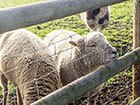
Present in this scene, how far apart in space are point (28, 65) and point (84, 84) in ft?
4.76

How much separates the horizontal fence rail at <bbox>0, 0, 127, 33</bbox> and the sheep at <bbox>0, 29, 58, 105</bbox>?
38.0 inches

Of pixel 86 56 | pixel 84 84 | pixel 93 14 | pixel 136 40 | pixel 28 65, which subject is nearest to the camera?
pixel 84 84

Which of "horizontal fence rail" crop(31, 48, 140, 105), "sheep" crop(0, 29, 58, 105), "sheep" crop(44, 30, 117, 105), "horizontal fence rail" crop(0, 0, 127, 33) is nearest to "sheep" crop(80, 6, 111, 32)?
"sheep" crop(44, 30, 117, 105)

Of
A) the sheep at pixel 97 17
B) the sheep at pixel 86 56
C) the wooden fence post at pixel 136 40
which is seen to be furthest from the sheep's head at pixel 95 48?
the sheep at pixel 97 17

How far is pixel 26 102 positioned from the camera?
2.80m

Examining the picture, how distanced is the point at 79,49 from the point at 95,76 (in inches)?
53.9

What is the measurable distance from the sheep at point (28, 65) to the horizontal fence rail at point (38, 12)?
965 millimetres

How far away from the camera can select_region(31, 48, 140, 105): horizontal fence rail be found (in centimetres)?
186

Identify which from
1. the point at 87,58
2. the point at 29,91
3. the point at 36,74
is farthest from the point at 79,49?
the point at 29,91

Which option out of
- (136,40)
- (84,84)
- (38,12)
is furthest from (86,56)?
(38,12)

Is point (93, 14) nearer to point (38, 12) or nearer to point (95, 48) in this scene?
point (95, 48)

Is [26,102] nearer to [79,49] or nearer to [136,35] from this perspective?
[79,49]

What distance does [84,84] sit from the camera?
211 cm

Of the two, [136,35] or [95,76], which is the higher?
[136,35]
